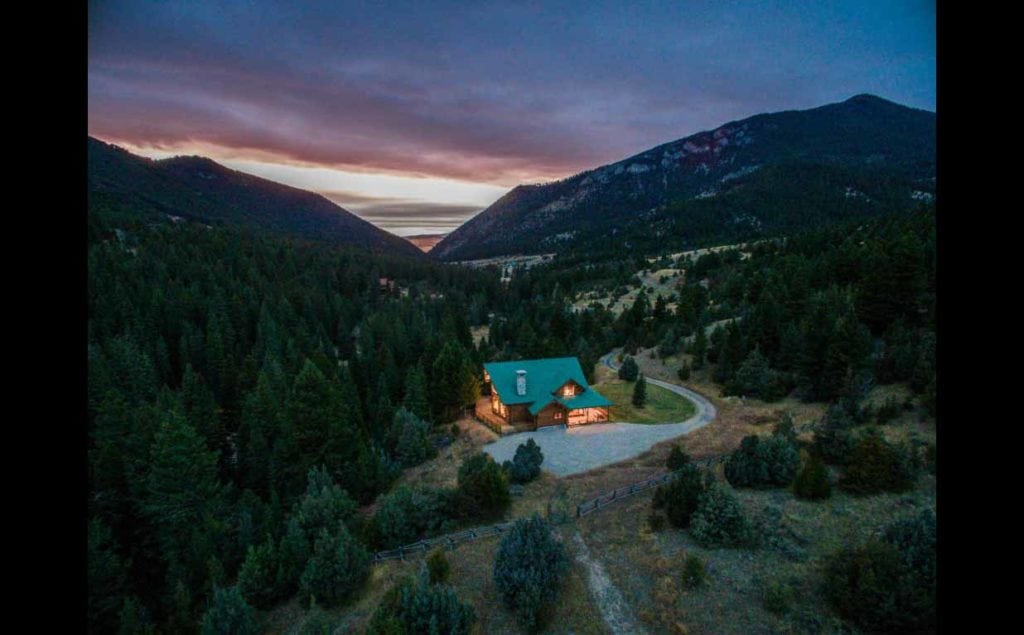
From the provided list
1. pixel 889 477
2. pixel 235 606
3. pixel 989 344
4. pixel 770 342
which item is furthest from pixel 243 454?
pixel 770 342

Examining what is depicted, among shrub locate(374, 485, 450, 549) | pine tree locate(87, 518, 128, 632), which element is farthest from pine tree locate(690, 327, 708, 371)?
pine tree locate(87, 518, 128, 632)

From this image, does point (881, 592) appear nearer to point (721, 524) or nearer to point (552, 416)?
point (721, 524)

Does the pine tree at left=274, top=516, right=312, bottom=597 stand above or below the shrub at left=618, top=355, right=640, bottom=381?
below

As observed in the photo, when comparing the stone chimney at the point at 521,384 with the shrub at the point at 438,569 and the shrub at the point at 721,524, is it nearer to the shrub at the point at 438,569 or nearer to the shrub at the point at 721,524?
the shrub at the point at 721,524

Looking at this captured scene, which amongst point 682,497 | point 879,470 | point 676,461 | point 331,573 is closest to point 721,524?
point 682,497

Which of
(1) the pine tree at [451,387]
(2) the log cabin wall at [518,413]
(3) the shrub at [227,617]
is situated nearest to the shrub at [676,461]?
Result: (2) the log cabin wall at [518,413]

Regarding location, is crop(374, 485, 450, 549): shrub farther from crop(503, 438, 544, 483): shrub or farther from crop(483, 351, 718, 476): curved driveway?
crop(483, 351, 718, 476): curved driveway
